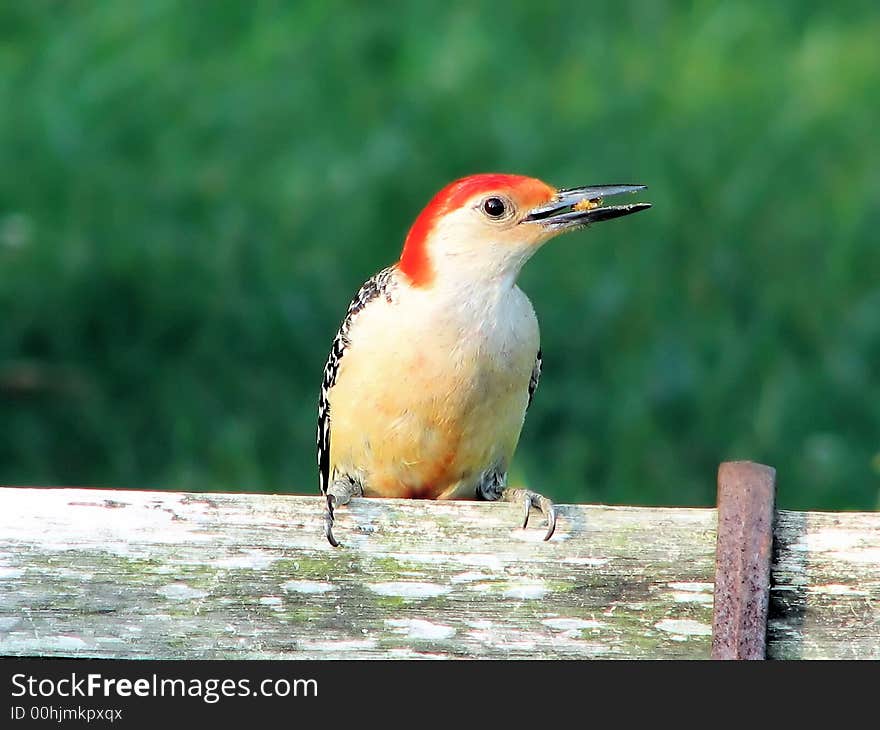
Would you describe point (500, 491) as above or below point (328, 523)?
above

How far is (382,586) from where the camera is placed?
10.4 feet

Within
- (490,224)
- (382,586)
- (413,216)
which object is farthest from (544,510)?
(413,216)

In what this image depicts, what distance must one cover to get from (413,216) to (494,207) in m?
3.37

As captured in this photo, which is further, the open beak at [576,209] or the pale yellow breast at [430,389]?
the open beak at [576,209]

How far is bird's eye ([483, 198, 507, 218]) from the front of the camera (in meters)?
4.47

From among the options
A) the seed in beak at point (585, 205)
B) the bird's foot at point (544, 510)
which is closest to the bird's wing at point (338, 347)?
the seed in beak at point (585, 205)

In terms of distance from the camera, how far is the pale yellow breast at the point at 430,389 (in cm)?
431

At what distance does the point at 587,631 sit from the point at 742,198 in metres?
5.22

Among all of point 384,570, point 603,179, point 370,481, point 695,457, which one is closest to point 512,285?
point 370,481

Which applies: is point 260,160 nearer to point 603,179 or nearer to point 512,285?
point 603,179

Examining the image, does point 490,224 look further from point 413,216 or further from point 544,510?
point 413,216

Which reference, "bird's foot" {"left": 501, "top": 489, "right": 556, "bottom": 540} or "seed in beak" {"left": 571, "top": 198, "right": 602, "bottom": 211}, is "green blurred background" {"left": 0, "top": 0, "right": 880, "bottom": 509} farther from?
"bird's foot" {"left": 501, "top": 489, "right": 556, "bottom": 540}

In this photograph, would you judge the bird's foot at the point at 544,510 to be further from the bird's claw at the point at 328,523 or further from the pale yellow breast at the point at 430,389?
the pale yellow breast at the point at 430,389

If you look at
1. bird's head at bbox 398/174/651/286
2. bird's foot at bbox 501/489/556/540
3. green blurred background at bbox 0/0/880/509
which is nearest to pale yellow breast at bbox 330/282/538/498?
bird's head at bbox 398/174/651/286
